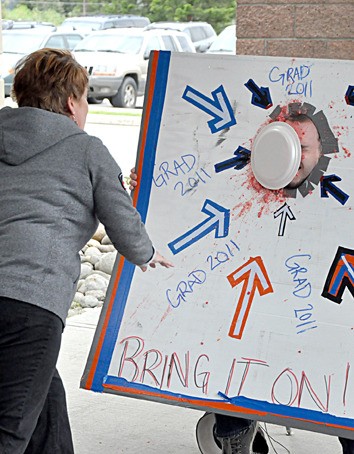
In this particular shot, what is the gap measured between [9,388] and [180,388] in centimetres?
66

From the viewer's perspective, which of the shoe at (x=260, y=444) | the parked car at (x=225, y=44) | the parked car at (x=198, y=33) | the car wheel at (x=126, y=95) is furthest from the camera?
the parked car at (x=198, y=33)

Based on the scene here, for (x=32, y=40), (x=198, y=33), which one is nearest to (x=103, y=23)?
(x=198, y=33)

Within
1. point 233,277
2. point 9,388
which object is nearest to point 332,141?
point 233,277

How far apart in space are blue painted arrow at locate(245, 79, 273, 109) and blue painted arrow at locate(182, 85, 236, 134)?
9 cm

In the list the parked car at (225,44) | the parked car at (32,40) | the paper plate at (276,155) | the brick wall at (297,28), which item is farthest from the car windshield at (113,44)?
the paper plate at (276,155)

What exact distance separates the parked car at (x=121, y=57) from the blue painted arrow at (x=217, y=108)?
13013mm

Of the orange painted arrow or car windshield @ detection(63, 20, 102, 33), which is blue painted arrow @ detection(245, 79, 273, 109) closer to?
the orange painted arrow

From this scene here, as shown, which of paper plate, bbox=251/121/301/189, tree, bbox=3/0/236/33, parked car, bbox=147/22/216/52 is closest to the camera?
paper plate, bbox=251/121/301/189

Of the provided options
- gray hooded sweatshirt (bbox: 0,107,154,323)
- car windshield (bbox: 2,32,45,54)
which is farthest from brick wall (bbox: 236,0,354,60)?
car windshield (bbox: 2,32,45,54)

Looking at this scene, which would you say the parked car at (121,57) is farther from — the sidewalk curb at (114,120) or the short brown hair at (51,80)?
the short brown hair at (51,80)

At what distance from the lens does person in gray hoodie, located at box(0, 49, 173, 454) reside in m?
2.46

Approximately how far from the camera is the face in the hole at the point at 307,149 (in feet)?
9.25

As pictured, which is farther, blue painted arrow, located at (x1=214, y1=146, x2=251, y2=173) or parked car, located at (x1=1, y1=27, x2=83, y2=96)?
parked car, located at (x1=1, y1=27, x2=83, y2=96)

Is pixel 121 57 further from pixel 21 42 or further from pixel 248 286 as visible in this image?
pixel 248 286
